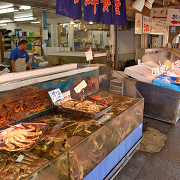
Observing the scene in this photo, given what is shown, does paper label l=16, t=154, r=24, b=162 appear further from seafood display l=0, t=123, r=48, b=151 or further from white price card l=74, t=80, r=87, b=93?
white price card l=74, t=80, r=87, b=93

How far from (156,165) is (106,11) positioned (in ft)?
12.8

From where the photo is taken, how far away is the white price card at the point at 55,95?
8.35 feet

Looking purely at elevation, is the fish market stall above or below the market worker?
below

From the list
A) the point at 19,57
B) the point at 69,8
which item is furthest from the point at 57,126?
the point at 19,57

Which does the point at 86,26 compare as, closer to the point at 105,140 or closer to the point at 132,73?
the point at 132,73

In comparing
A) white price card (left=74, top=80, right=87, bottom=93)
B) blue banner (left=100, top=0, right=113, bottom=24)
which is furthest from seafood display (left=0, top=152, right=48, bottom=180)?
blue banner (left=100, top=0, right=113, bottom=24)

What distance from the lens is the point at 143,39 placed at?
7.98 metres

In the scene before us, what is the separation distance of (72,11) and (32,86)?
236 centimetres

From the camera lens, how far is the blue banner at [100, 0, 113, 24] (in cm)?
468

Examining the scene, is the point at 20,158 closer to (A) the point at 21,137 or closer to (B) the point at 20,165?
(B) the point at 20,165

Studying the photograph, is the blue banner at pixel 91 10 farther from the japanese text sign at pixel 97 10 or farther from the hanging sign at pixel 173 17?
the hanging sign at pixel 173 17

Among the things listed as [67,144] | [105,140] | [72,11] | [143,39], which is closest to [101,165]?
[105,140]

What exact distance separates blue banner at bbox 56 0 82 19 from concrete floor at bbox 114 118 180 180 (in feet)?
10.4

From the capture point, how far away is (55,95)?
8.53ft
